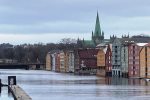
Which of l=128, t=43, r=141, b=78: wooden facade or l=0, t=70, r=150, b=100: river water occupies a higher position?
l=128, t=43, r=141, b=78: wooden facade

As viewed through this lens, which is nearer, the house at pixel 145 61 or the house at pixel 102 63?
the house at pixel 145 61

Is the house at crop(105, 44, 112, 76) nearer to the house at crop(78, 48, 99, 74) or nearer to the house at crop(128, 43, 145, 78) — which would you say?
the house at crop(128, 43, 145, 78)

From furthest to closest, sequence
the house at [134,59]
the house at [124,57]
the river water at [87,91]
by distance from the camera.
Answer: the house at [124,57]
the house at [134,59]
the river water at [87,91]

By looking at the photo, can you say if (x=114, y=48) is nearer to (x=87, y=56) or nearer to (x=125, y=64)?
(x=125, y=64)

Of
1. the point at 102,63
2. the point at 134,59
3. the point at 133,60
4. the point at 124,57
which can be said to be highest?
the point at 124,57

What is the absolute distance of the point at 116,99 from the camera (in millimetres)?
58938

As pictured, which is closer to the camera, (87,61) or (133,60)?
(133,60)

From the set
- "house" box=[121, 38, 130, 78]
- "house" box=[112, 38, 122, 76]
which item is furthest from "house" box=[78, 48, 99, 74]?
"house" box=[121, 38, 130, 78]

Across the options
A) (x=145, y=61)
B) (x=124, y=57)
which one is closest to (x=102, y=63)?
(x=124, y=57)

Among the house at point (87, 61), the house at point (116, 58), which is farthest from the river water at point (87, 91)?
the house at point (87, 61)

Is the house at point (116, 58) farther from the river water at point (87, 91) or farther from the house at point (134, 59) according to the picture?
the river water at point (87, 91)

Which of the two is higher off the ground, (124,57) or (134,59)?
(124,57)

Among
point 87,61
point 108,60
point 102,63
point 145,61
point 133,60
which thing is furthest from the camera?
point 87,61

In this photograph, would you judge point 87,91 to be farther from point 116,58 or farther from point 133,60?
point 116,58
